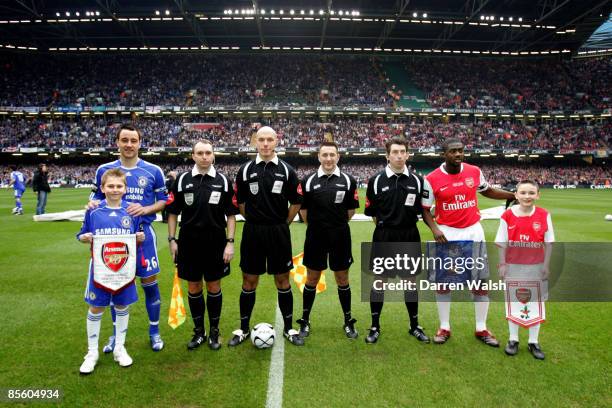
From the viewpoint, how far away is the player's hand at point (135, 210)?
12.1ft

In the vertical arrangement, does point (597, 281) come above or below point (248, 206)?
below

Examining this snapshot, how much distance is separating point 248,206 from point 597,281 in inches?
264

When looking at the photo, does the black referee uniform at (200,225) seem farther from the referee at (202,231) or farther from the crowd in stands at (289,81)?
the crowd in stands at (289,81)

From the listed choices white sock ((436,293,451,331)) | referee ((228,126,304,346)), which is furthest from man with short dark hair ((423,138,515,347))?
referee ((228,126,304,346))

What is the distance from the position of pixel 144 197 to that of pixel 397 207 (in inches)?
118

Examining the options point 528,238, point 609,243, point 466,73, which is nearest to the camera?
point 528,238

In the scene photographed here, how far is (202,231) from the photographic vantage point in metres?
4.02

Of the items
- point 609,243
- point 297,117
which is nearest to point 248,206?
point 609,243

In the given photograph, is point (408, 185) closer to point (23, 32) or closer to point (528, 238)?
point (528, 238)

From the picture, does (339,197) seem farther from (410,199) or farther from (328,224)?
(410,199)

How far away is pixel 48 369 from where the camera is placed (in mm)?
3559

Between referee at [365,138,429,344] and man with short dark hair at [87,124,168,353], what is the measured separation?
8.49 ft

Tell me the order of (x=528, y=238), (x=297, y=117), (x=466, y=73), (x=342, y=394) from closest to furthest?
1. (x=342, y=394)
2. (x=528, y=238)
3. (x=297, y=117)
4. (x=466, y=73)

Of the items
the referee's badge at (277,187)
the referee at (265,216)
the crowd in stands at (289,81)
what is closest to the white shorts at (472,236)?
the referee at (265,216)
